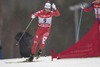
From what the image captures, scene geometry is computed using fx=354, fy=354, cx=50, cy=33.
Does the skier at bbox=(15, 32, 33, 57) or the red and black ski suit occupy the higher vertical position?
the red and black ski suit

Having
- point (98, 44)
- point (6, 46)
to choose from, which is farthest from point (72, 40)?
point (98, 44)

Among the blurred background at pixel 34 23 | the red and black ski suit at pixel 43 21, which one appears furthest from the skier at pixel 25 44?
the red and black ski suit at pixel 43 21

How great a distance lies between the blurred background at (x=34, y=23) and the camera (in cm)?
926

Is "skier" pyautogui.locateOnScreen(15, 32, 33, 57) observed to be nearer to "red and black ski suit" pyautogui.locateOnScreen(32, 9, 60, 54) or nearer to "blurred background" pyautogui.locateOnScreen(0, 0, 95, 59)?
"blurred background" pyautogui.locateOnScreen(0, 0, 95, 59)

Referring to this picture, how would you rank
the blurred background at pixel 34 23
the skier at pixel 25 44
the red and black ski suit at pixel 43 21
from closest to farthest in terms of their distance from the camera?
1. the red and black ski suit at pixel 43 21
2. the skier at pixel 25 44
3. the blurred background at pixel 34 23

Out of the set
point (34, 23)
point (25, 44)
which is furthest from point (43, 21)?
point (34, 23)

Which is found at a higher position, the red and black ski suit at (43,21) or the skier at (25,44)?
the red and black ski suit at (43,21)

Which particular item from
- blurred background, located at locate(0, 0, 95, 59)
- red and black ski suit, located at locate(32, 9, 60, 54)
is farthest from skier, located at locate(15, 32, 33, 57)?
red and black ski suit, located at locate(32, 9, 60, 54)

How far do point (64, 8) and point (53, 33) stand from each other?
76 cm

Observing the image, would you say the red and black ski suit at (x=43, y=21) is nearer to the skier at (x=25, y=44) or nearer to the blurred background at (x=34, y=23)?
the skier at (x=25, y=44)

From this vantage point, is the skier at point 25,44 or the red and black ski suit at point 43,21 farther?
the skier at point 25,44

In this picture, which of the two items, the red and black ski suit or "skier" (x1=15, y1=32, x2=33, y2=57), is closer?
the red and black ski suit

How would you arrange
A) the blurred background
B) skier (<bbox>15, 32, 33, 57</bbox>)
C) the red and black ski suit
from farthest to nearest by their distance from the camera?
1. the blurred background
2. skier (<bbox>15, 32, 33, 57</bbox>)
3. the red and black ski suit

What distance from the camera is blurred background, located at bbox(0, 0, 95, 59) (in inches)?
364
